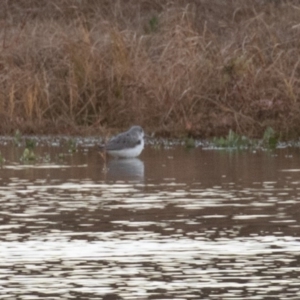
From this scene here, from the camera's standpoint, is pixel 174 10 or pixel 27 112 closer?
pixel 27 112

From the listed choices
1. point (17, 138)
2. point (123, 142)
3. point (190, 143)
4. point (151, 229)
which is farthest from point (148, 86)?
point (151, 229)

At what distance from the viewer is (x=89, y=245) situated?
884 centimetres

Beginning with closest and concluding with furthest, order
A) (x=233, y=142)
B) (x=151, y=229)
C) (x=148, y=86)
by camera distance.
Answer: (x=151, y=229) < (x=233, y=142) < (x=148, y=86)

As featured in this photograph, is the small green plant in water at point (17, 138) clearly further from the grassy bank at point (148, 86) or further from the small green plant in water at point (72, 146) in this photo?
the grassy bank at point (148, 86)

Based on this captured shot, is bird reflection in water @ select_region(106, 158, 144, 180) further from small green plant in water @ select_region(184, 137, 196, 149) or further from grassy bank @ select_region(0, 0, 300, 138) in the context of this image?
grassy bank @ select_region(0, 0, 300, 138)

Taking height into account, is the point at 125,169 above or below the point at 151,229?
above

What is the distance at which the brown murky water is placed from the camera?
7.49m

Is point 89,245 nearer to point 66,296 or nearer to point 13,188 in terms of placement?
point 66,296

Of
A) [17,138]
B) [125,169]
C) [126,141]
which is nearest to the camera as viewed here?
[125,169]

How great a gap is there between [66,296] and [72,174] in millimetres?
6647

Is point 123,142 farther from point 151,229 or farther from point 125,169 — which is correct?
point 151,229

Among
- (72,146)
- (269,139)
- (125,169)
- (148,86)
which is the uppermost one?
(148,86)

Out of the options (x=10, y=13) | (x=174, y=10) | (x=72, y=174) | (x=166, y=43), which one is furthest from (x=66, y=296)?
(x=10, y=13)

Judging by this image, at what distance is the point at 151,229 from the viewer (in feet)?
31.6
